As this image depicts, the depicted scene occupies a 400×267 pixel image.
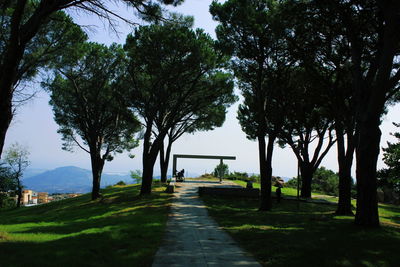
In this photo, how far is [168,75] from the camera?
71.7 ft

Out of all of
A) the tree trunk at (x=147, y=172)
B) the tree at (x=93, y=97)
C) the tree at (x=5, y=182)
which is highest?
the tree at (x=93, y=97)

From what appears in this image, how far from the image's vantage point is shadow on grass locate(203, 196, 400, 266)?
6.91 meters

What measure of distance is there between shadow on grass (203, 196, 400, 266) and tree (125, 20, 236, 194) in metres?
11.3

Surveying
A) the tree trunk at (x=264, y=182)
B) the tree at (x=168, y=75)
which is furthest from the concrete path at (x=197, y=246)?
the tree at (x=168, y=75)

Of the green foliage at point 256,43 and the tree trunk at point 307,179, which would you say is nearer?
the green foliage at point 256,43

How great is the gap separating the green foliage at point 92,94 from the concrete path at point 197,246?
14.1 meters

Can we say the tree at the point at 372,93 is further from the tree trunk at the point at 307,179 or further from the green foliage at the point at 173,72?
the tree trunk at the point at 307,179

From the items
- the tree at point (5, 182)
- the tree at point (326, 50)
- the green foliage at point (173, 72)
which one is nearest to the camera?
the tree at point (326, 50)

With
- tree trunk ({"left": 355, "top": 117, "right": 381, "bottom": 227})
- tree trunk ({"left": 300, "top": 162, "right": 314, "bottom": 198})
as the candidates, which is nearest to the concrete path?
tree trunk ({"left": 355, "top": 117, "right": 381, "bottom": 227})

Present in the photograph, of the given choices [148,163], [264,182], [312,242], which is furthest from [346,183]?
[148,163]

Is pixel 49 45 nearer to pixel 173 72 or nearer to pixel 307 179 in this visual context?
pixel 173 72

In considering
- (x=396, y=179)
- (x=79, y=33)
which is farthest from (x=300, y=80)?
(x=79, y=33)

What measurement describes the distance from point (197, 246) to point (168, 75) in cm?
1558

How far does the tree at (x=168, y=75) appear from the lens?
20.9m
